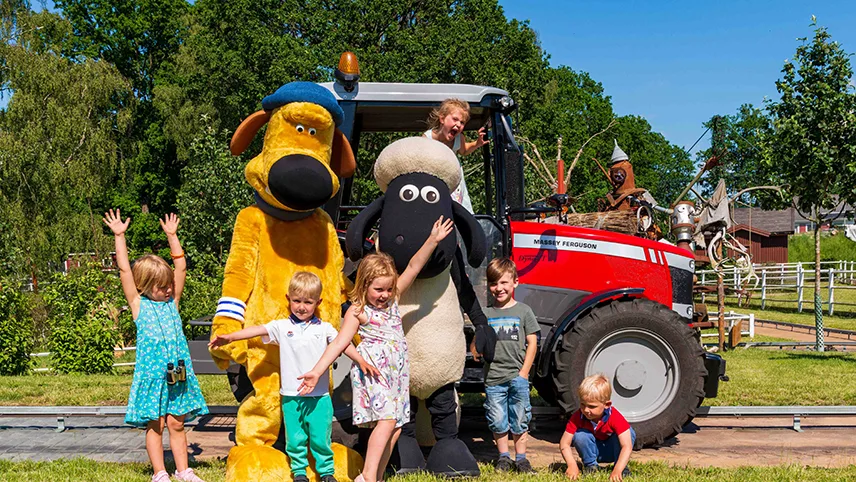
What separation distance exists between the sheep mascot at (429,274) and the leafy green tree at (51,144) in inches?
775

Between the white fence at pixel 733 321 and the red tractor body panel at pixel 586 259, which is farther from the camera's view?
the white fence at pixel 733 321

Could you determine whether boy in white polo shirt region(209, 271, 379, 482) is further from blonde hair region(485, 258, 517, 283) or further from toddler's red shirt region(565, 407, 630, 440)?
toddler's red shirt region(565, 407, 630, 440)

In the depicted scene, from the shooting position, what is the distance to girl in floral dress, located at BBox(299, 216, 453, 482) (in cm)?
402

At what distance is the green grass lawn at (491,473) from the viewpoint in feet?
14.3

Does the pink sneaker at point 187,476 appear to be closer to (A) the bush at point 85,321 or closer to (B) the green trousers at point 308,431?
(B) the green trousers at point 308,431

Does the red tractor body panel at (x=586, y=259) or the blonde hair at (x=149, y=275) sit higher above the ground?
the red tractor body panel at (x=586, y=259)

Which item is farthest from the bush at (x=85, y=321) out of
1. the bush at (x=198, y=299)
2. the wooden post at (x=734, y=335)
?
the wooden post at (x=734, y=335)

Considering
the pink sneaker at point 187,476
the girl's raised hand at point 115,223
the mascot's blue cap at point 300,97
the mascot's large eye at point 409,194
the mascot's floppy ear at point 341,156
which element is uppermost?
the mascot's blue cap at point 300,97

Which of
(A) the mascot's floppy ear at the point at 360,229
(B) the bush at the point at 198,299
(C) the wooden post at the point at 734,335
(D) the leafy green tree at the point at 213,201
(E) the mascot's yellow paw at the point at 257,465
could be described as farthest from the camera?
(D) the leafy green tree at the point at 213,201

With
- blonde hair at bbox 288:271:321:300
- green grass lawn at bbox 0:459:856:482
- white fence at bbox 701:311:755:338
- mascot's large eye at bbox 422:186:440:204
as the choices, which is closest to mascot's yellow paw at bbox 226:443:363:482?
green grass lawn at bbox 0:459:856:482

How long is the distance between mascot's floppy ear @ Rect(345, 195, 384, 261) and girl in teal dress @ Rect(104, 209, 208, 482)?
1.07 m

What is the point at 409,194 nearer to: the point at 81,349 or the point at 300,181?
the point at 300,181

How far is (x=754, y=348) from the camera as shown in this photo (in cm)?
1500

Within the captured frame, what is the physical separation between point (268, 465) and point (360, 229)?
1.35m
